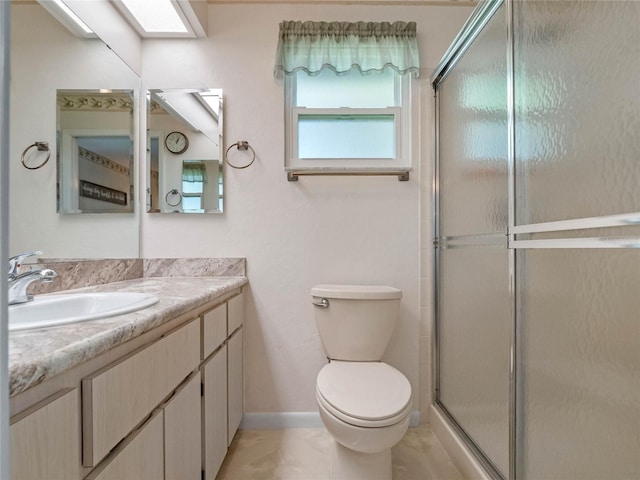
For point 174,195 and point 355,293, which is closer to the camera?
point 355,293

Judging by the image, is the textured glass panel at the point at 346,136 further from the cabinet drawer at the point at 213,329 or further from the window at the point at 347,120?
the cabinet drawer at the point at 213,329

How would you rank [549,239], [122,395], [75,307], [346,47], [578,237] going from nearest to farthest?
1. [122,395]
2. [578,237]
3. [549,239]
4. [75,307]
5. [346,47]

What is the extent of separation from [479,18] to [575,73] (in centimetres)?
68

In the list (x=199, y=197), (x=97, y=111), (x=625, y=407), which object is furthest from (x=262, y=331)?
(x=625, y=407)

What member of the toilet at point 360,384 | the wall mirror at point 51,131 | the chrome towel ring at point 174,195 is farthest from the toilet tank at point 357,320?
the wall mirror at point 51,131

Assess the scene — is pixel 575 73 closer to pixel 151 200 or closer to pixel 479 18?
pixel 479 18

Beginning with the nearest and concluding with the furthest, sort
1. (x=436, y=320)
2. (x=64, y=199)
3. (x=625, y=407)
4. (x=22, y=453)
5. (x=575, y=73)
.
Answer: (x=22, y=453) < (x=625, y=407) < (x=575, y=73) < (x=64, y=199) < (x=436, y=320)

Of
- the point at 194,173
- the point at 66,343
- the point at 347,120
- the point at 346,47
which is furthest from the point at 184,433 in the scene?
the point at 346,47

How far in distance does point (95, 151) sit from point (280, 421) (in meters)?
1.66

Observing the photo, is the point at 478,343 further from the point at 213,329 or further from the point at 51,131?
the point at 51,131

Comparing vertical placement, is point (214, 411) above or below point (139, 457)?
below

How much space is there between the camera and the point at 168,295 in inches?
44.8

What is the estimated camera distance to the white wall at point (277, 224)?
74.4 inches

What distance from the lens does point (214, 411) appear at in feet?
4.34
